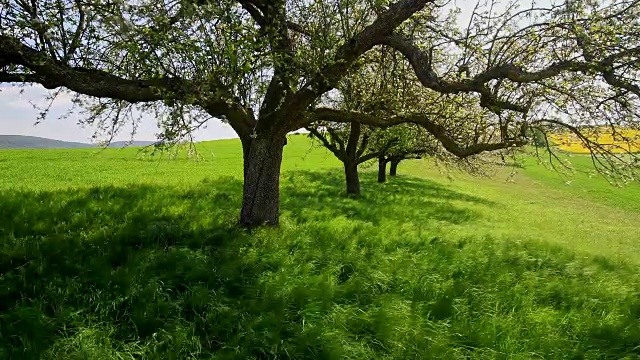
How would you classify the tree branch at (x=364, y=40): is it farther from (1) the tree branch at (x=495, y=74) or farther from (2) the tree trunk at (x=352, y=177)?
(2) the tree trunk at (x=352, y=177)

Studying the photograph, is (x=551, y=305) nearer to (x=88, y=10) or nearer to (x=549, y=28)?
(x=549, y=28)

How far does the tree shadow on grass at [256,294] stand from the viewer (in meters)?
4.55

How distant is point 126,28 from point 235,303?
4519 mm

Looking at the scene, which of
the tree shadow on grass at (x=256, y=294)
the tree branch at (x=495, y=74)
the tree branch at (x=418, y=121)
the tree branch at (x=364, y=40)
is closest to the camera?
the tree shadow on grass at (x=256, y=294)

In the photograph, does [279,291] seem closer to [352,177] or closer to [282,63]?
[282,63]

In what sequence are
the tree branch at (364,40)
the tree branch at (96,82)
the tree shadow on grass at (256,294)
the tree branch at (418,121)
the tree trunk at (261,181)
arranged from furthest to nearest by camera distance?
the tree branch at (418,121) < the tree trunk at (261,181) < the tree branch at (364,40) < the tree branch at (96,82) < the tree shadow on grass at (256,294)

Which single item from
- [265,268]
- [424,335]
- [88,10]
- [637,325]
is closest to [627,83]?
[637,325]

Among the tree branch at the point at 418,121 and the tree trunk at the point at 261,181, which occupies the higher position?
the tree branch at the point at 418,121

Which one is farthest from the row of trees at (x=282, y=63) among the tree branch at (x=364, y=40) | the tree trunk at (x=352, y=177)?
the tree trunk at (x=352, y=177)

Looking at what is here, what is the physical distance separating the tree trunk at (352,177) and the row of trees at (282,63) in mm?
8786

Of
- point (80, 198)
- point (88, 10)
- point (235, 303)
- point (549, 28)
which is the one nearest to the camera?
point (235, 303)

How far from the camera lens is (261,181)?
31.3 feet

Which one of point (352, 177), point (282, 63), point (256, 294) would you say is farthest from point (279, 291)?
point (352, 177)

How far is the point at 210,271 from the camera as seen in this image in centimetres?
633
